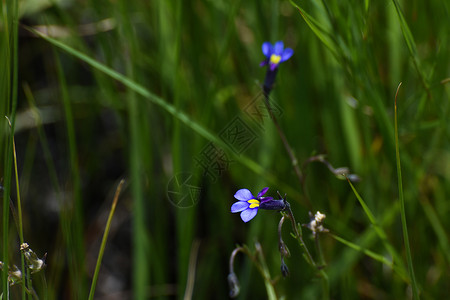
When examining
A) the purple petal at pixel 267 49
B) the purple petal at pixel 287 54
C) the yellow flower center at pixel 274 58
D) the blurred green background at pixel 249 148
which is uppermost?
the purple petal at pixel 267 49

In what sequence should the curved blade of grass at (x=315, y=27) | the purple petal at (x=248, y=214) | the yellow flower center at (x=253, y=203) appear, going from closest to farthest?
the purple petal at (x=248, y=214) → the yellow flower center at (x=253, y=203) → the curved blade of grass at (x=315, y=27)

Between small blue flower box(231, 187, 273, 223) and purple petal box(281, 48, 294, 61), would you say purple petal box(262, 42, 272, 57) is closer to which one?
purple petal box(281, 48, 294, 61)

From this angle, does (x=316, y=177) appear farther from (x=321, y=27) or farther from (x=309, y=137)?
(x=321, y=27)

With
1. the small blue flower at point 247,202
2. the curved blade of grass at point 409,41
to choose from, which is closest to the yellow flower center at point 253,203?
the small blue flower at point 247,202

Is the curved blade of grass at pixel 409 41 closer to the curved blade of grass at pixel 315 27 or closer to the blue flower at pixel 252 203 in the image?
the curved blade of grass at pixel 315 27

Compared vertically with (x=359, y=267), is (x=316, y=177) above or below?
above

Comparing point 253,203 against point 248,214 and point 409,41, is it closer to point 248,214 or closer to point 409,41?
A: point 248,214

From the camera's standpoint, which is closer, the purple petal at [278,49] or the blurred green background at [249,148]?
the purple petal at [278,49]

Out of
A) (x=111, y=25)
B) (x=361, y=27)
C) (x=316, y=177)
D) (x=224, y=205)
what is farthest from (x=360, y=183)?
(x=111, y=25)
